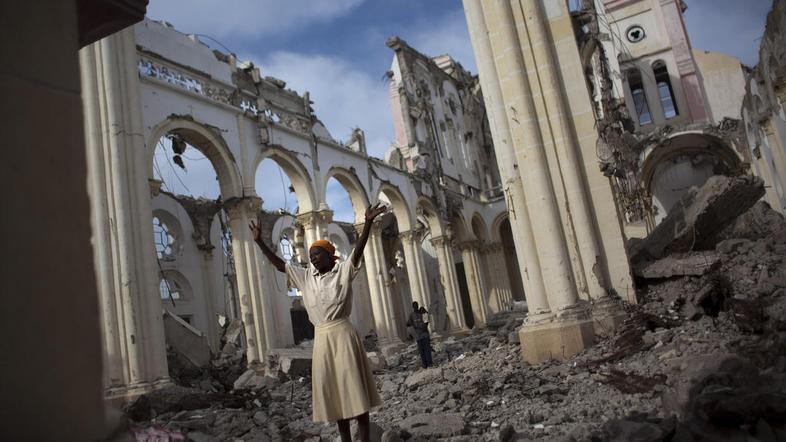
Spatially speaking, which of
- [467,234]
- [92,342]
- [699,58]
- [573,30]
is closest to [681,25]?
[699,58]

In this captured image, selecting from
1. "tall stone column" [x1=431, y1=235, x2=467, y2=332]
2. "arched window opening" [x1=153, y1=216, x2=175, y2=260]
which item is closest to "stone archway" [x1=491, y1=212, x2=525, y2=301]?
"tall stone column" [x1=431, y1=235, x2=467, y2=332]

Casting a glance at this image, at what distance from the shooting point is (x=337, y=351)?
3.32 m

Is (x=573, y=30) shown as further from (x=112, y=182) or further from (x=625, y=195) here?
A: (x=625, y=195)

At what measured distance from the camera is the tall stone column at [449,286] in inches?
814

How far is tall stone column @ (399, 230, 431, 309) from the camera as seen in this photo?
1947 cm

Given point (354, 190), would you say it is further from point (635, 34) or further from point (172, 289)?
point (635, 34)

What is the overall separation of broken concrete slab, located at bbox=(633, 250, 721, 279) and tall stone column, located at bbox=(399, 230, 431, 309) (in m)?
12.2

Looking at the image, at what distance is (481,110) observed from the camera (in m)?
30.7

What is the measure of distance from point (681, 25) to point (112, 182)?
78.2ft

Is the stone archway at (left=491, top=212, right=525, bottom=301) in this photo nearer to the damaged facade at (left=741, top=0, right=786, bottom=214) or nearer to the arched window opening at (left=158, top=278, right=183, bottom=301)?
the damaged facade at (left=741, top=0, right=786, bottom=214)

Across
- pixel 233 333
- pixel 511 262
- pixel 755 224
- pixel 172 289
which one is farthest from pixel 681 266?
pixel 511 262

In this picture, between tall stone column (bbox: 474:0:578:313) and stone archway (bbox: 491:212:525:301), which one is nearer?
tall stone column (bbox: 474:0:578:313)

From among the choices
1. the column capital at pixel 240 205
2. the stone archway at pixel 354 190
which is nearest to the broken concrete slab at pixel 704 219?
the column capital at pixel 240 205

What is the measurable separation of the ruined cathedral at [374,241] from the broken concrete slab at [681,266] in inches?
1.5
